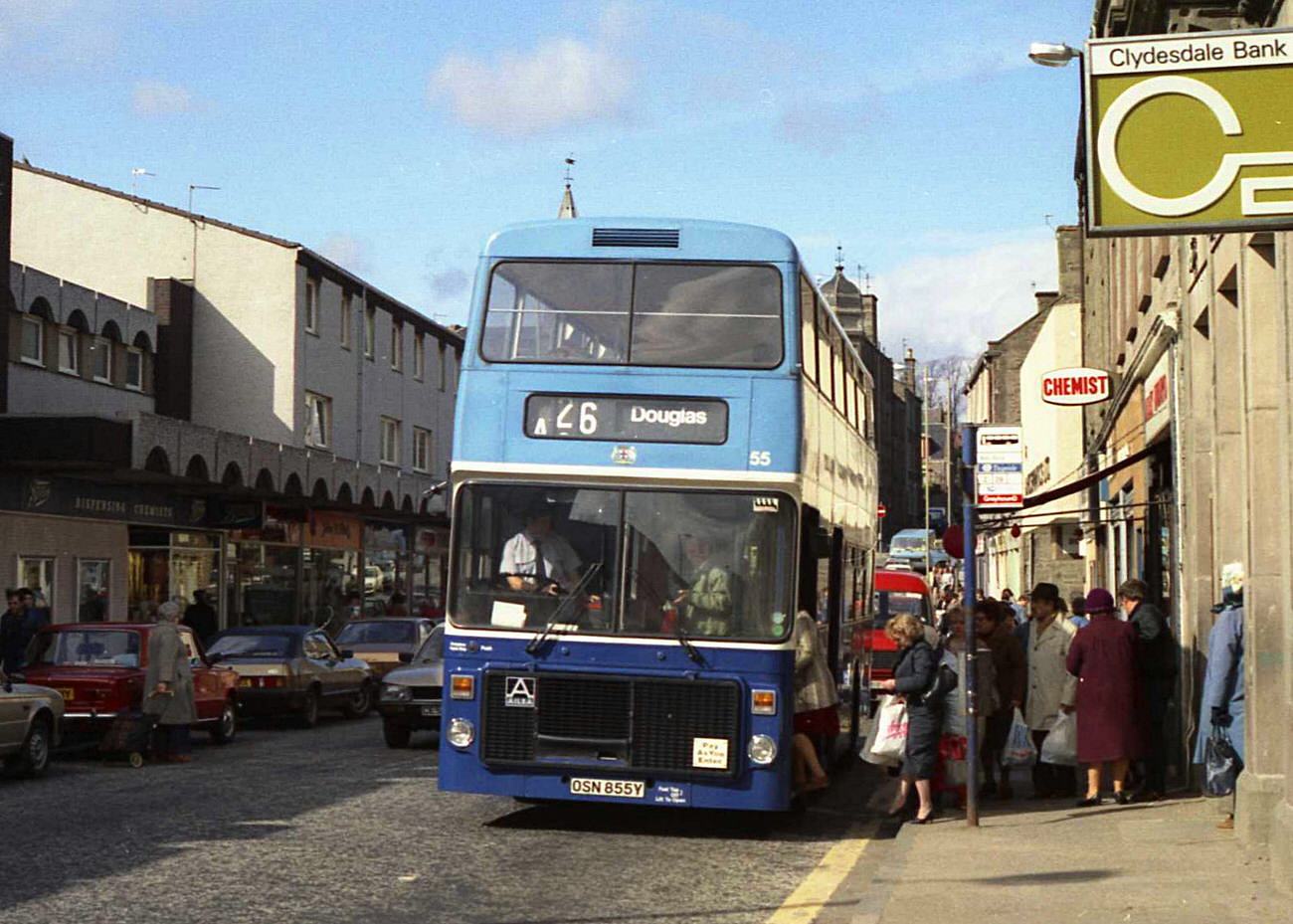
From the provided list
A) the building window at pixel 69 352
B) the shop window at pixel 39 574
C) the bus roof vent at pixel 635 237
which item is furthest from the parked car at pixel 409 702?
the building window at pixel 69 352

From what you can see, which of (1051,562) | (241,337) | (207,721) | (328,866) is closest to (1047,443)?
(1051,562)

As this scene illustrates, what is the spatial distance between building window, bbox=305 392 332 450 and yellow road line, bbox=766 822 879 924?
34.1 m

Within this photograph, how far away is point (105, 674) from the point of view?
2041 centimetres

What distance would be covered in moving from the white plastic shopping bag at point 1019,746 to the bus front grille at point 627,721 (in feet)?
13.0

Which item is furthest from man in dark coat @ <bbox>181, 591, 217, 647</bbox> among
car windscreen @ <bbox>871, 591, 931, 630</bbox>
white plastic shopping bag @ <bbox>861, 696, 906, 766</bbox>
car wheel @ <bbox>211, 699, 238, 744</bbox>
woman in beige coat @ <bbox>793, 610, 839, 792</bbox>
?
woman in beige coat @ <bbox>793, 610, 839, 792</bbox>

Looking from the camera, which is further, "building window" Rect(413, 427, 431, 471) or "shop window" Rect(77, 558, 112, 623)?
"building window" Rect(413, 427, 431, 471)

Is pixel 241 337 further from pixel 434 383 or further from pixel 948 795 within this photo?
pixel 948 795

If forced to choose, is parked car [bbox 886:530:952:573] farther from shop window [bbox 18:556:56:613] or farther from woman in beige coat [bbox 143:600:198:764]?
woman in beige coat [bbox 143:600:198:764]

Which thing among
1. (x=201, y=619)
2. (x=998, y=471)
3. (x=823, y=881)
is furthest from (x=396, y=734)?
(x=201, y=619)

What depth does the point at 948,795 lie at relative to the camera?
592 inches

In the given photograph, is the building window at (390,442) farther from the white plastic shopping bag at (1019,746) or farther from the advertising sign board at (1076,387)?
the white plastic shopping bag at (1019,746)

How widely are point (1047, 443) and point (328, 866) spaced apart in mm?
47156

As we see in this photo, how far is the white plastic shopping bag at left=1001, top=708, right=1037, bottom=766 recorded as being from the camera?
1617cm

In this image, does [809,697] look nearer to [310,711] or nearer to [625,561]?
[625,561]
